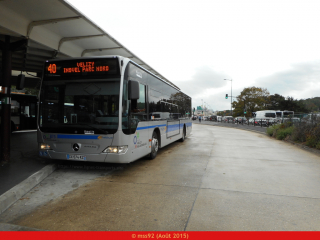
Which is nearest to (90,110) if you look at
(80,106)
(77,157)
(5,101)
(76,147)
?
(80,106)

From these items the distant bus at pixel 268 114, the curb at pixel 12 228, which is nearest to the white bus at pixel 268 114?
the distant bus at pixel 268 114

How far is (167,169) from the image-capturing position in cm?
717

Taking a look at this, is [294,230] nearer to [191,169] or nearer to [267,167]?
[191,169]

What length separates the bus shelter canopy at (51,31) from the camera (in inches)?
262

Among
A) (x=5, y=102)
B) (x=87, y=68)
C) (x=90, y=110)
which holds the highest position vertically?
(x=87, y=68)

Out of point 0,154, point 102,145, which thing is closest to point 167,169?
point 102,145

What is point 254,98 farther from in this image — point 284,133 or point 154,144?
point 154,144

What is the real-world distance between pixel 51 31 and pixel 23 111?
991 cm

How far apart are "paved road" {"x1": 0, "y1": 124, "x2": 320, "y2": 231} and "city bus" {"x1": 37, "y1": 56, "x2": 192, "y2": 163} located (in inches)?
26.6

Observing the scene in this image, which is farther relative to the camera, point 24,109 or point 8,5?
point 24,109

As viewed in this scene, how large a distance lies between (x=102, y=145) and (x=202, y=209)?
3.12 m

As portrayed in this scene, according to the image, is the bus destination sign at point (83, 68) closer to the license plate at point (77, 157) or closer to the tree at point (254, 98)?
the license plate at point (77, 157)

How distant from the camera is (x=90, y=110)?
622 centimetres

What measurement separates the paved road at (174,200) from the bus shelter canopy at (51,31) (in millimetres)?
4465
